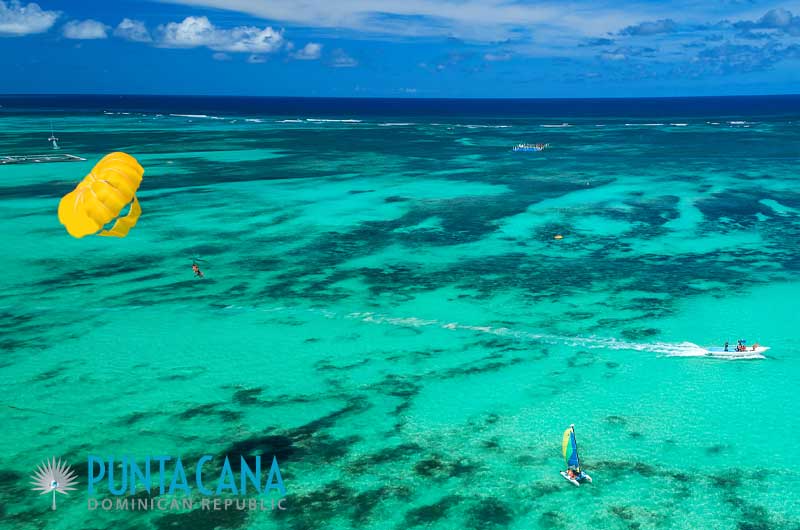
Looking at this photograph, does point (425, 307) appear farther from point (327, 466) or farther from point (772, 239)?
point (772, 239)

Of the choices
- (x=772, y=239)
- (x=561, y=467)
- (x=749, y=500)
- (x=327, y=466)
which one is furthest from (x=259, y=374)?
(x=772, y=239)

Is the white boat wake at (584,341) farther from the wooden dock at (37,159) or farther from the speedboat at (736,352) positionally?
the wooden dock at (37,159)

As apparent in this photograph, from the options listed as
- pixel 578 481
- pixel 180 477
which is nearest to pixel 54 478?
pixel 180 477

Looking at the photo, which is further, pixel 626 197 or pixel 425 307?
pixel 626 197

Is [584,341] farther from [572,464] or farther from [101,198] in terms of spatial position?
[101,198]

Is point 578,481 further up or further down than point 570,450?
further down

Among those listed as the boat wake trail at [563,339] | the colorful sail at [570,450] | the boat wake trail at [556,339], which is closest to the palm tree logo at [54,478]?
the colorful sail at [570,450]
